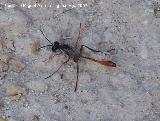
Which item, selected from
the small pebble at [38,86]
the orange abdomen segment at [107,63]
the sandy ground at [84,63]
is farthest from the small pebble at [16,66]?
the orange abdomen segment at [107,63]

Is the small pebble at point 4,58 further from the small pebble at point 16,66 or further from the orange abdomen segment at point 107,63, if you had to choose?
the orange abdomen segment at point 107,63

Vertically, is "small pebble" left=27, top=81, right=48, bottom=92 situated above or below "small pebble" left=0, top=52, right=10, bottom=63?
below

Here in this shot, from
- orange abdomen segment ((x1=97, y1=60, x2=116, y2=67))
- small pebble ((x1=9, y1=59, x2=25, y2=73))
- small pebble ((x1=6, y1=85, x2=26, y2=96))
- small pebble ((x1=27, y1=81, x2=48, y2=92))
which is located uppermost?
orange abdomen segment ((x1=97, y1=60, x2=116, y2=67))

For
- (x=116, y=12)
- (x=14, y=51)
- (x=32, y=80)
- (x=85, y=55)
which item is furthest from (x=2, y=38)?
(x=116, y=12)

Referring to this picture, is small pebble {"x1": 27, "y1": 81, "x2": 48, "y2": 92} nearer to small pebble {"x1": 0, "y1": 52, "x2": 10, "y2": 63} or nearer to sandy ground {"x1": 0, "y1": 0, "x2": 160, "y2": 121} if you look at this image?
sandy ground {"x1": 0, "y1": 0, "x2": 160, "y2": 121}

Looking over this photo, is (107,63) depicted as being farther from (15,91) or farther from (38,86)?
(15,91)

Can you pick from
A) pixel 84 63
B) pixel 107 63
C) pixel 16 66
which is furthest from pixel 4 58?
pixel 107 63

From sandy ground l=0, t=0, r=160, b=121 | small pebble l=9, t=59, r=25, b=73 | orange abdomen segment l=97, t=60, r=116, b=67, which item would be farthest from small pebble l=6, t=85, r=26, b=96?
orange abdomen segment l=97, t=60, r=116, b=67
